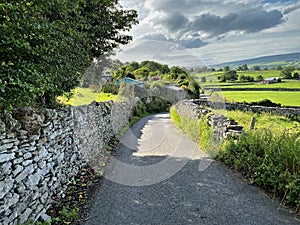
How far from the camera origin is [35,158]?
3883mm

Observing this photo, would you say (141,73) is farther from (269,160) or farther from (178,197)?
(178,197)

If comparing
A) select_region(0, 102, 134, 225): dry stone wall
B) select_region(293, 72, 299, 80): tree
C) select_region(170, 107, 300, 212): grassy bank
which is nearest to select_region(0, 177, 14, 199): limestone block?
select_region(0, 102, 134, 225): dry stone wall

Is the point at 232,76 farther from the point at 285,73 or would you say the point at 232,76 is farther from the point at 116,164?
the point at 116,164

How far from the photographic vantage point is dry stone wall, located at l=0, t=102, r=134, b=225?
3133 mm

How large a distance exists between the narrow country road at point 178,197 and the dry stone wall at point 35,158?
0.83m

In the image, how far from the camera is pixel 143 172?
6.56 m

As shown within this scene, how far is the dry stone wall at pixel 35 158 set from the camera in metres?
3.13

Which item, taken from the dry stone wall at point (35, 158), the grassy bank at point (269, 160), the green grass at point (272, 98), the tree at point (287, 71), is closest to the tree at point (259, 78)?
the tree at point (287, 71)

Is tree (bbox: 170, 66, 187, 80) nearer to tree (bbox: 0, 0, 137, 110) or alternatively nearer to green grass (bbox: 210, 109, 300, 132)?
green grass (bbox: 210, 109, 300, 132)

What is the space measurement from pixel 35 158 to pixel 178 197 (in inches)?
107

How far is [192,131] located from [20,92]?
878 cm

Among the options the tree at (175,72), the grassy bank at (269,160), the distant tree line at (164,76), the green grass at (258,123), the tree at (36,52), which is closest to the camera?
the tree at (36,52)

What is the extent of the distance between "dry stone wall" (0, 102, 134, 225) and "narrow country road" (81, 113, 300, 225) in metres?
0.83

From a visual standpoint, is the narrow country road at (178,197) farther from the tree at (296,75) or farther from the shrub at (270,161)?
the tree at (296,75)
